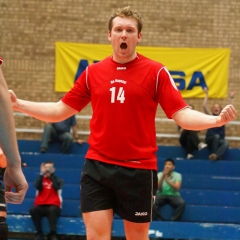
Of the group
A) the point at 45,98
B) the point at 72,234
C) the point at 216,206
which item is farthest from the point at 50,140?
the point at 216,206

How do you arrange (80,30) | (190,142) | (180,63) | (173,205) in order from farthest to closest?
(80,30), (180,63), (190,142), (173,205)

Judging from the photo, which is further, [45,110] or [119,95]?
[45,110]

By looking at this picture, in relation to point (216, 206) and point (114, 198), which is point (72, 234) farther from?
point (114, 198)

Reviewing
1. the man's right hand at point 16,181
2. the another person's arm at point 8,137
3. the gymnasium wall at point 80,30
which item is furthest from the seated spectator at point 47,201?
the another person's arm at point 8,137

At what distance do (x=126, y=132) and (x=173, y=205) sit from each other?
6.24 metres

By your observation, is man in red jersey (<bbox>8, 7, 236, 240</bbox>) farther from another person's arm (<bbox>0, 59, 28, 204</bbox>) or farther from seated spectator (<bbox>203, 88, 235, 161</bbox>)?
seated spectator (<bbox>203, 88, 235, 161</bbox>)

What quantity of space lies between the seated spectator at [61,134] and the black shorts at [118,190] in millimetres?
8050

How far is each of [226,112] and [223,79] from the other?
9820mm

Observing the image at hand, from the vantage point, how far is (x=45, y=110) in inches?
168

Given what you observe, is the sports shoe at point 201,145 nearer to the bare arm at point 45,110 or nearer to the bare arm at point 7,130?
the bare arm at point 45,110

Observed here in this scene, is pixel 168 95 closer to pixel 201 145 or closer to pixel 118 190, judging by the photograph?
pixel 118 190

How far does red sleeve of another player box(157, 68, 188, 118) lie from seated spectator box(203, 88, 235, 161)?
7.98m

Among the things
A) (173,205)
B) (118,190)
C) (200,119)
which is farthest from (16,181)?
(173,205)

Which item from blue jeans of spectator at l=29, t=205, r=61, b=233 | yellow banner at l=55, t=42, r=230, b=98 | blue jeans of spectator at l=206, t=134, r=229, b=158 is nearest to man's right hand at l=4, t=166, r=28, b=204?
blue jeans of spectator at l=29, t=205, r=61, b=233
